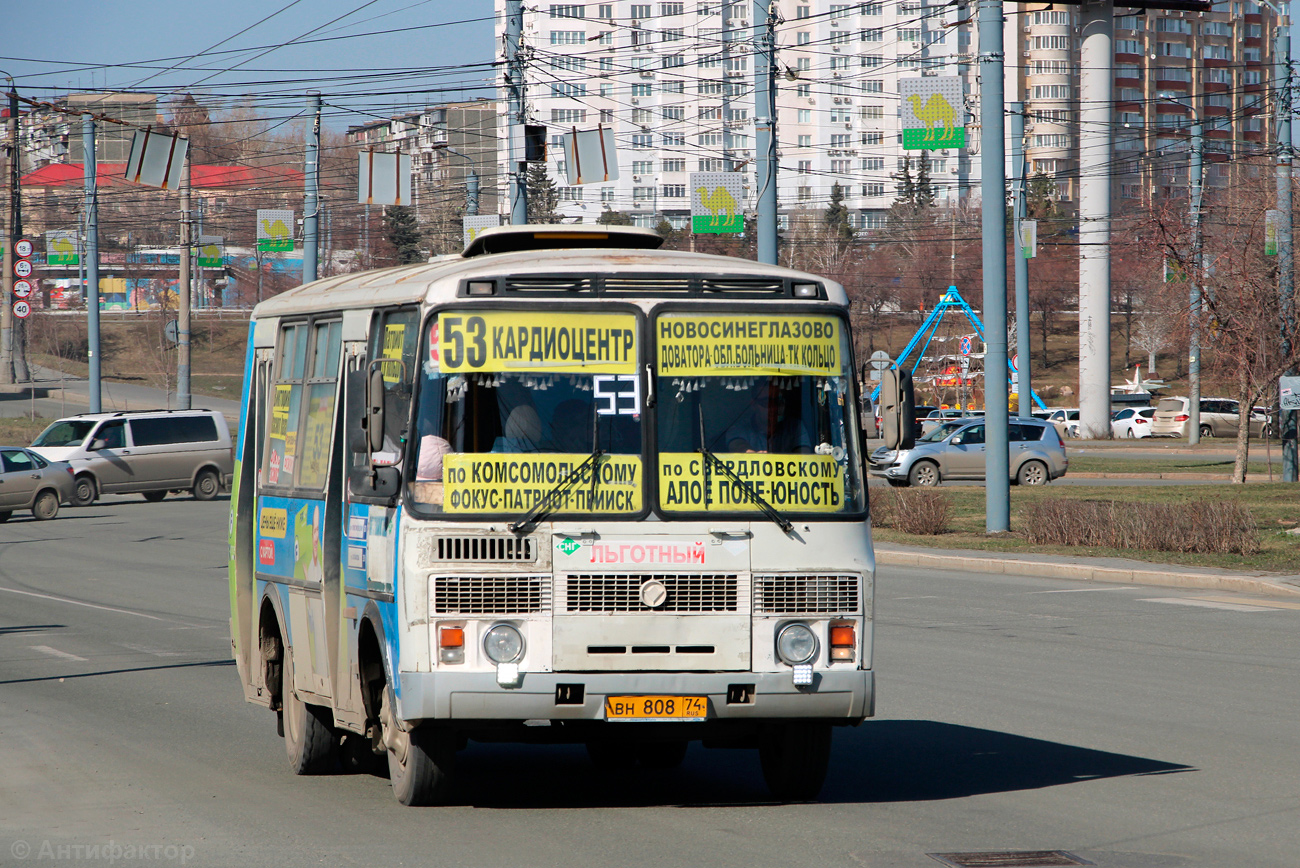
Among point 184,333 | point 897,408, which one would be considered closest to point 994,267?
point 897,408

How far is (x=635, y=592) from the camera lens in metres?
6.98

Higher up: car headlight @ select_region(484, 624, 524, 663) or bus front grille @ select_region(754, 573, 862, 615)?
bus front grille @ select_region(754, 573, 862, 615)

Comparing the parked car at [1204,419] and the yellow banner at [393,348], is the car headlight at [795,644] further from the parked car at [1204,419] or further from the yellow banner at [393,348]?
the parked car at [1204,419]

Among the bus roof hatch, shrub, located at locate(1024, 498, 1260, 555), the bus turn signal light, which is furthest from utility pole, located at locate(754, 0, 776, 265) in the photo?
the bus turn signal light

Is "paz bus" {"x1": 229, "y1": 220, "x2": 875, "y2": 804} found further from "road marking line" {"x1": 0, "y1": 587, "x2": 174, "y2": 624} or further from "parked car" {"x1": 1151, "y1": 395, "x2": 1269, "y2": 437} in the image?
"parked car" {"x1": 1151, "y1": 395, "x2": 1269, "y2": 437}

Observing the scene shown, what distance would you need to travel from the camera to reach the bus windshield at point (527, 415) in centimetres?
701

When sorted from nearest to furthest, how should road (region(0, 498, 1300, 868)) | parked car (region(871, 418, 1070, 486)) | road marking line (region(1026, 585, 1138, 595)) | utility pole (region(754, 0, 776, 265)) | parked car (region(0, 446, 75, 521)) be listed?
road (region(0, 498, 1300, 868)), road marking line (region(1026, 585, 1138, 595)), utility pole (region(754, 0, 776, 265)), parked car (region(0, 446, 75, 521)), parked car (region(871, 418, 1070, 486))

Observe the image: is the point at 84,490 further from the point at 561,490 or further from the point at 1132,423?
the point at 1132,423

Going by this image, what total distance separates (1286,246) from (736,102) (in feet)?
350

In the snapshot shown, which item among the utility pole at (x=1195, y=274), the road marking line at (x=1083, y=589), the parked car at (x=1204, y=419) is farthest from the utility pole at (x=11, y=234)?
the parked car at (x=1204, y=419)

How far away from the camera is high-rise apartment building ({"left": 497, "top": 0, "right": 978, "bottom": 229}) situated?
433 ft

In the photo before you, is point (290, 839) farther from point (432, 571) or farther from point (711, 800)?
point (711, 800)

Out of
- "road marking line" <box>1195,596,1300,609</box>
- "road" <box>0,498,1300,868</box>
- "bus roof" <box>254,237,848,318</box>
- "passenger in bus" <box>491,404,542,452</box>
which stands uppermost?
"bus roof" <box>254,237,848,318</box>

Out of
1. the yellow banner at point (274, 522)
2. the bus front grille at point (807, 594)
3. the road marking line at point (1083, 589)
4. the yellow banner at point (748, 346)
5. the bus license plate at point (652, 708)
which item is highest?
the yellow banner at point (748, 346)
